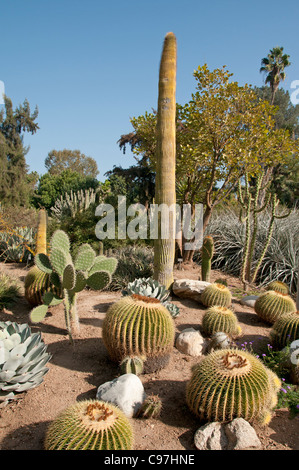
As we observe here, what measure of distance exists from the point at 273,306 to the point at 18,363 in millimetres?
3657

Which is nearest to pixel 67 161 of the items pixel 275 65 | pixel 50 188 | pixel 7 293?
pixel 50 188

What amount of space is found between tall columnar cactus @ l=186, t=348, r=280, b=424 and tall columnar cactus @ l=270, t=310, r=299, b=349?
53.1 inches

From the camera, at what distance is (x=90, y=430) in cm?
205

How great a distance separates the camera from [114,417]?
2.18 m

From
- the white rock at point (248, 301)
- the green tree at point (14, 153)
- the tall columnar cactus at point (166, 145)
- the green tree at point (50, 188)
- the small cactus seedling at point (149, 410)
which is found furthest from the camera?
the green tree at point (50, 188)

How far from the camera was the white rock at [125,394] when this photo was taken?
109 inches

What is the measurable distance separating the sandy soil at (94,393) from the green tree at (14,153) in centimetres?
2169

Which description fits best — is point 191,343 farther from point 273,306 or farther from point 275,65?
point 275,65

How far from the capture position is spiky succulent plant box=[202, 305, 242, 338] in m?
4.25

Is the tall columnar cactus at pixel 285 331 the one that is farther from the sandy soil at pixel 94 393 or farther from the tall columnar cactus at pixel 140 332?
the tall columnar cactus at pixel 140 332

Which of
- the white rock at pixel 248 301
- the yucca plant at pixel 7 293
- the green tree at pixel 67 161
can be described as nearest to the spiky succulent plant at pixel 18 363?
the yucca plant at pixel 7 293

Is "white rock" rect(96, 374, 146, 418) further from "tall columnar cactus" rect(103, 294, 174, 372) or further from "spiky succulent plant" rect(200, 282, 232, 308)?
"spiky succulent plant" rect(200, 282, 232, 308)
